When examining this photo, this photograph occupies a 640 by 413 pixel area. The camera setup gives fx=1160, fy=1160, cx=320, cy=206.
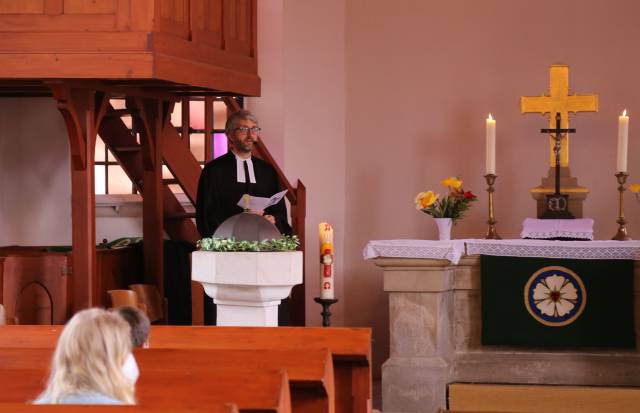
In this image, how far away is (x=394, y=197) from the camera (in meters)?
10.4

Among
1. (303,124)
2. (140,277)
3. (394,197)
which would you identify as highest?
(303,124)

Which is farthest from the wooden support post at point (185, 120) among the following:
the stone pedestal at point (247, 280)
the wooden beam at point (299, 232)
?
the stone pedestal at point (247, 280)

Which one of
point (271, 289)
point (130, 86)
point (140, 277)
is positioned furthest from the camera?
point (140, 277)

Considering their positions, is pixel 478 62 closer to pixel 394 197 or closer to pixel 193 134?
pixel 394 197

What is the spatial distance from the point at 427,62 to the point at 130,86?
10.5ft

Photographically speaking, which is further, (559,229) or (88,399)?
(559,229)

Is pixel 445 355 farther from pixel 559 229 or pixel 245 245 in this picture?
pixel 245 245

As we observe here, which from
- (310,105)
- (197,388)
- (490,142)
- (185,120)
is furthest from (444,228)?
(197,388)

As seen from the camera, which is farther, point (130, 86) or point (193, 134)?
point (193, 134)

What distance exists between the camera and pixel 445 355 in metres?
8.20

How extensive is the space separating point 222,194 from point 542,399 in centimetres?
264

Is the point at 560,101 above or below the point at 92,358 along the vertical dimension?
above

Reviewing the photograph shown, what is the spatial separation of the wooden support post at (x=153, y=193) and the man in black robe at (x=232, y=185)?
3.01 ft

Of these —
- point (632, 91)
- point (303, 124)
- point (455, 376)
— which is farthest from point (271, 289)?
point (632, 91)
